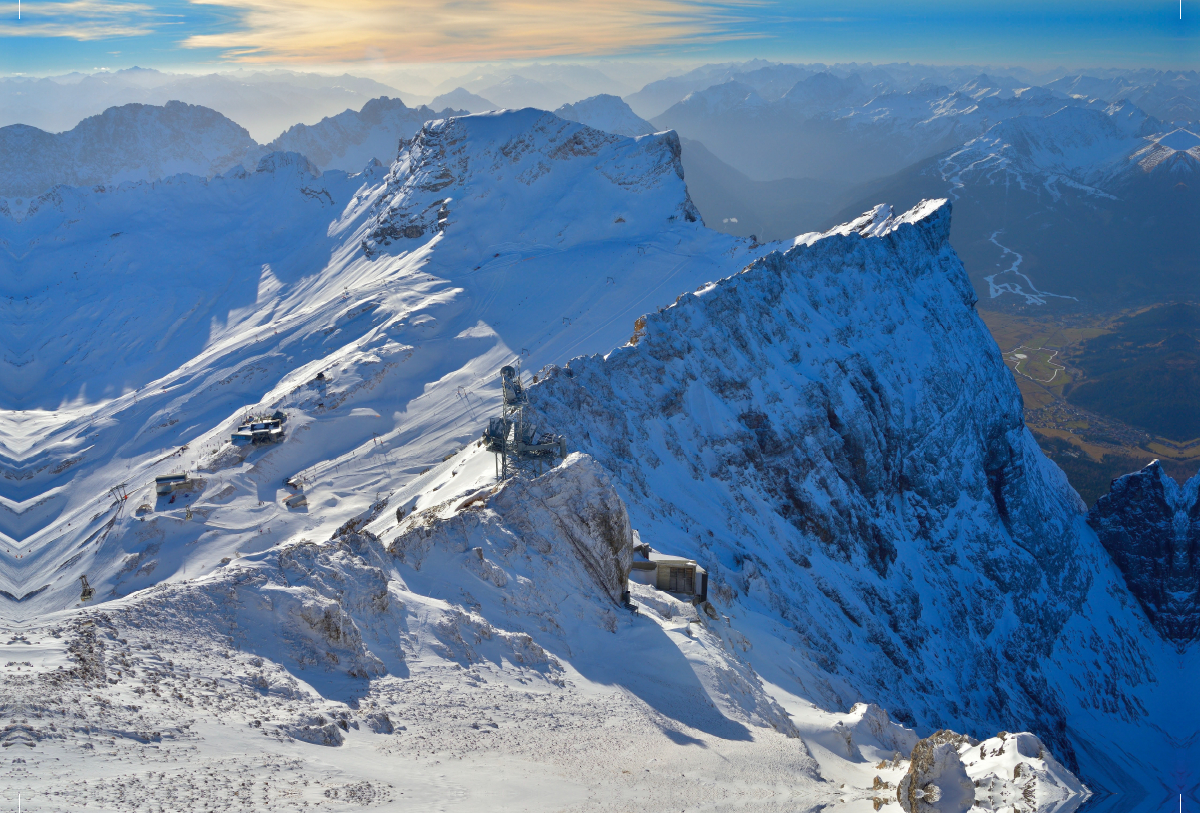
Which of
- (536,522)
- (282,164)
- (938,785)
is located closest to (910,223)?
(536,522)

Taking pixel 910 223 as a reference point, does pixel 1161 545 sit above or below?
below

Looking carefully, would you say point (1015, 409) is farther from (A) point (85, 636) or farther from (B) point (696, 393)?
(A) point (85, 636)

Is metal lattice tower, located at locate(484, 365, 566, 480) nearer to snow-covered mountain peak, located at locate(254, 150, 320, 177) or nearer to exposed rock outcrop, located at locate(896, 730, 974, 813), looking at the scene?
exposed rock outcrop, located at locate(896, 730, 974, 813)

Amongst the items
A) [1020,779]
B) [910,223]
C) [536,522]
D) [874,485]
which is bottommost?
[874,485]

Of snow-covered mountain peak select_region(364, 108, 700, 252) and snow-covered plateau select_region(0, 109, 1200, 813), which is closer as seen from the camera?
snow-covered plateau select_region(0, 109, 1200, 813)

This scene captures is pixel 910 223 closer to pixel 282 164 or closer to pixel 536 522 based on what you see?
pixel 536 522

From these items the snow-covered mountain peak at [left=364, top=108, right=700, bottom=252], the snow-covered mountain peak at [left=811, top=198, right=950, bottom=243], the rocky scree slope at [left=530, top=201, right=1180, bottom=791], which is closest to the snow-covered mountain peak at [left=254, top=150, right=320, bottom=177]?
the snow-covered mountain peak at [left=364, top=108, right=700, bottom=252]

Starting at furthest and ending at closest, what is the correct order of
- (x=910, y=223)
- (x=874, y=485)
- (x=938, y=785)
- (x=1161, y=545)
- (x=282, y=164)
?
(x=282, y=164) < (x=1161, y=545) < (x=910, y=223) < (x=874, y=485) < (x=938, y=785)

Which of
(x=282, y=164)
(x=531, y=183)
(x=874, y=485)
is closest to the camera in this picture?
(x=874, y=485)
